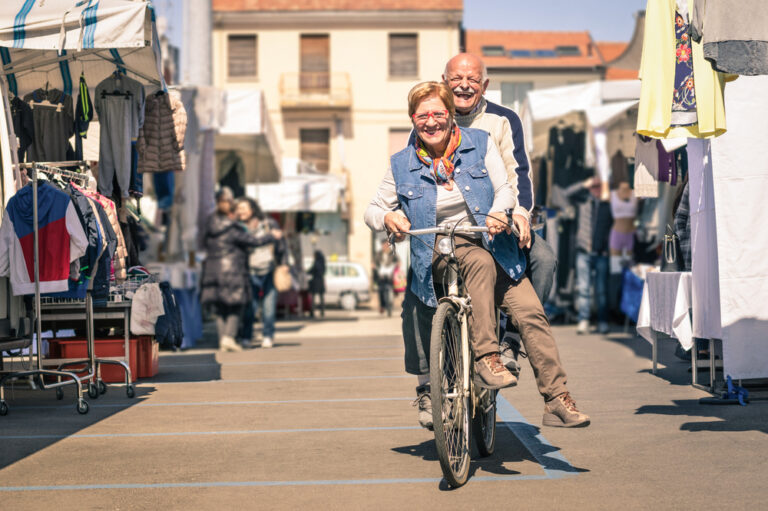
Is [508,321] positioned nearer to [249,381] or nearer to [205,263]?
[249,381]

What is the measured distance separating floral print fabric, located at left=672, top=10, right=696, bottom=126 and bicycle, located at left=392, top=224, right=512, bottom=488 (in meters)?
2.76

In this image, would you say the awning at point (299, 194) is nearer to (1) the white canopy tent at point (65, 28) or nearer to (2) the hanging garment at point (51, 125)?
(2) the hanging garment at point (51, 125)

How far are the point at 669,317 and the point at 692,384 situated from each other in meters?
0.65

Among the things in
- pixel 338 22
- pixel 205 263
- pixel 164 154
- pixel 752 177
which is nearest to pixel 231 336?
pixel 205 263

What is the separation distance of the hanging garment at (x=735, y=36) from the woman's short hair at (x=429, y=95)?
1735 mm

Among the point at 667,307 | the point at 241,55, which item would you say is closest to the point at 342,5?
the point at 241,55

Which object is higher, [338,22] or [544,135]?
[338,22]

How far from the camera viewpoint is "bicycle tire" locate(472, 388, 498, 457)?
18.6 feet

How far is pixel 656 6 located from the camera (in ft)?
25.5

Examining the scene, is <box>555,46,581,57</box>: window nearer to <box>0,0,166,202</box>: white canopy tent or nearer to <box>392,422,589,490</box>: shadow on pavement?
<box>0,0,166,202</box>: white canopy tent

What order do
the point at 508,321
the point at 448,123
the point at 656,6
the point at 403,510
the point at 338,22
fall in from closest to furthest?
the point at 403,510
the point at 448,123
the point at 508,321
the point at 656,6
the point at 338,22

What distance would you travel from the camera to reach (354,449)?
20.8ft

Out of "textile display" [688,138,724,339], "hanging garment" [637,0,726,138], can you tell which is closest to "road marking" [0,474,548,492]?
"hanging garment" [637,0,726,138]

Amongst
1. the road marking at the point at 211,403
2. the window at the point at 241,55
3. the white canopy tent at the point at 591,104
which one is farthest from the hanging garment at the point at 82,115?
the window at the point at 241,55
